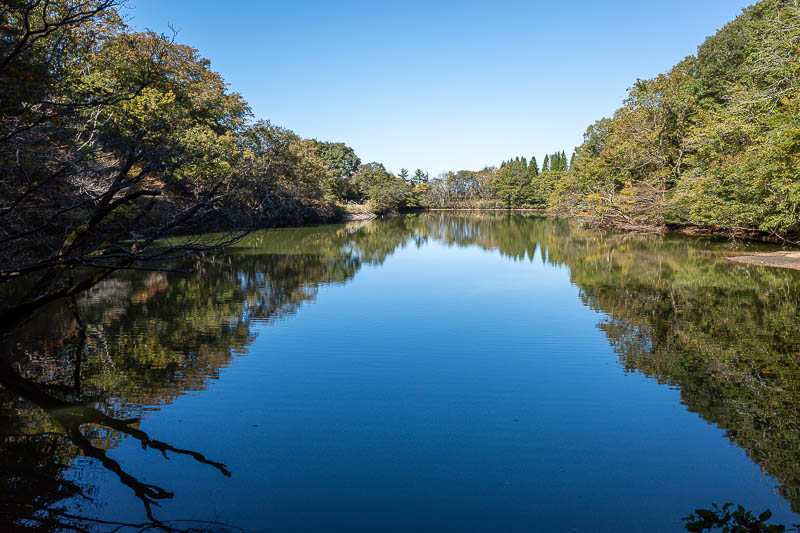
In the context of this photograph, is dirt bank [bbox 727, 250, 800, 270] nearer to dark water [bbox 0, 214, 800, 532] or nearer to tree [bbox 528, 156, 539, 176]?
dark water [bbox 0, 214, 800, 532]

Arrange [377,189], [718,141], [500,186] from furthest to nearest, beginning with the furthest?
[500,186] → [377,189] → [718,141]

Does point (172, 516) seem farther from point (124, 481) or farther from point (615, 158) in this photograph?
point (615, 158)

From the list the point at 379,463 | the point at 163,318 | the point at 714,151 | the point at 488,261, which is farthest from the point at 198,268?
the point at 714,151

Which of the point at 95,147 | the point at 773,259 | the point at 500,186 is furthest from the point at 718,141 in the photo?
the point at 500,186

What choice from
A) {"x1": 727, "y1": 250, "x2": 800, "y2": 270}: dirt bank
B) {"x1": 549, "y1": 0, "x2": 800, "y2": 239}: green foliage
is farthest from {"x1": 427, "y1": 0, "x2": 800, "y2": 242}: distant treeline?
{"x1": 727, "y1": 250, "x2": 800, "y2": 270}: dirt bank

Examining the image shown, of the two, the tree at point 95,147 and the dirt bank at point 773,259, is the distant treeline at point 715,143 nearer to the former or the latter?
the dirt bank at point 773,259

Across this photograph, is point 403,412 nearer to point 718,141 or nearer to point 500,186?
point 718,141

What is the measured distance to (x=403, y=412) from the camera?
6.43 metres

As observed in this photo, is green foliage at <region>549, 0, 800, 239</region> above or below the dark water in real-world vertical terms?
above

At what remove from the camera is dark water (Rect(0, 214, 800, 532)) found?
4391 mm

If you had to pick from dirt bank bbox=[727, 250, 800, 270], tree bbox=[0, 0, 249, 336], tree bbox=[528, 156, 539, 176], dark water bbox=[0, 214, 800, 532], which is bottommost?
dark water bbox=[0, 214, 800, 532]

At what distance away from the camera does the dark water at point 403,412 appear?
439 centimetres

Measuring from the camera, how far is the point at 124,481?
467 cm

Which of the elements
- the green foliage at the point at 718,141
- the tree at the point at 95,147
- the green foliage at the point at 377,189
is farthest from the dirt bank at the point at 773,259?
the green foliage at the point at 377,189
